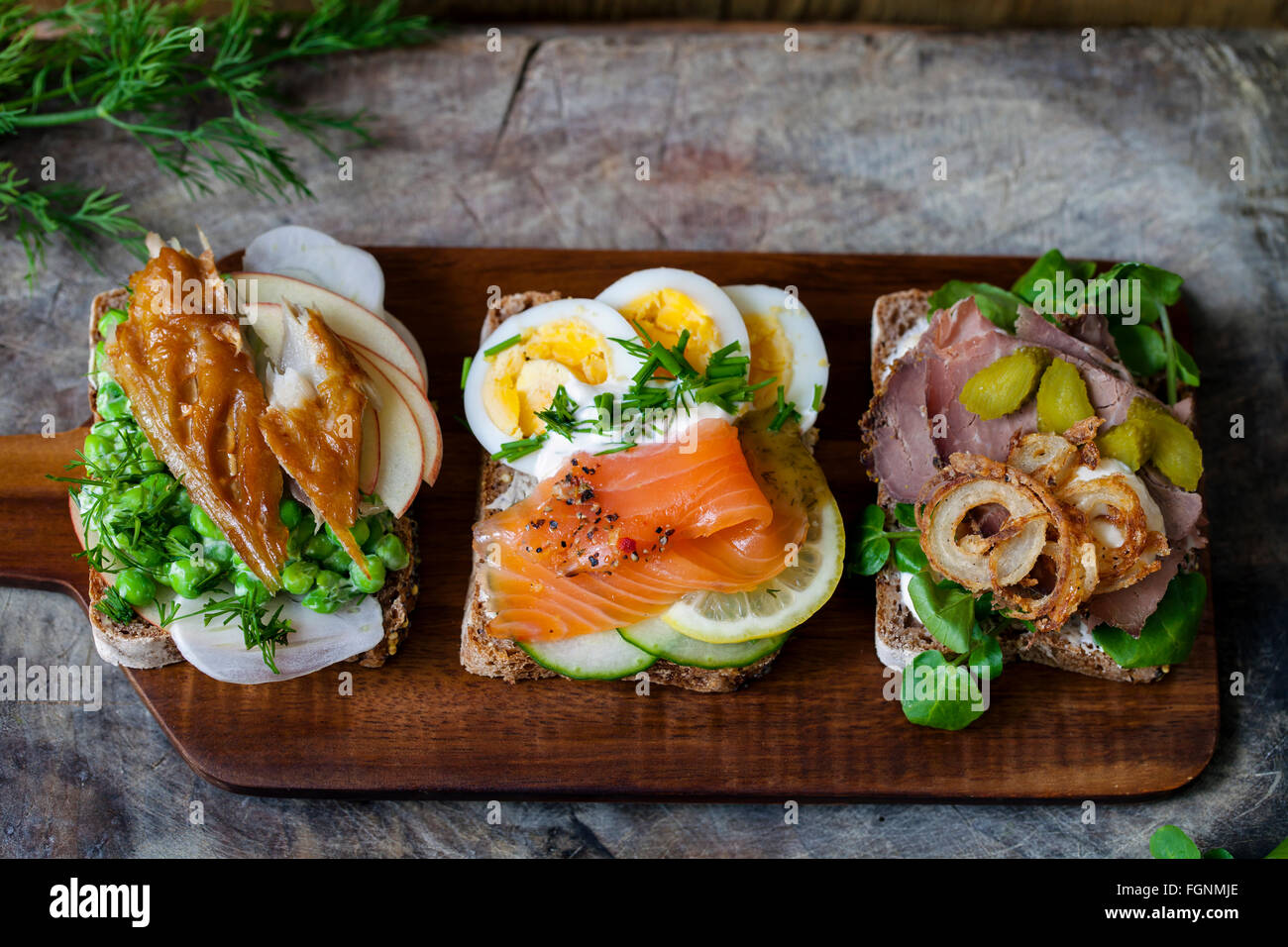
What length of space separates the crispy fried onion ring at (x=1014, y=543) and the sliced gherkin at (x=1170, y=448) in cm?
48

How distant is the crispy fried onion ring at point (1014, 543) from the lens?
3639mm

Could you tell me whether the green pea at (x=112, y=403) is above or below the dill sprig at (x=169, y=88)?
below

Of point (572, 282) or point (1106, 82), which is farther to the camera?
point (1106, 82)

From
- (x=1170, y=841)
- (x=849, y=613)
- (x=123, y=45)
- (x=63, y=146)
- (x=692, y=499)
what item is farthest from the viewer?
(x=63, y=146)

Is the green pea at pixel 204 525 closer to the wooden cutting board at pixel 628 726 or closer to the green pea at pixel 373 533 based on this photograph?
the green pea at pixel 373 533

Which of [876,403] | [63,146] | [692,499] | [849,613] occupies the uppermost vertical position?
[63,146]

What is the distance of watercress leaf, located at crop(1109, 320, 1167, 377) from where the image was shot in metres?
4.35

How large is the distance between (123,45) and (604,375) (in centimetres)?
265

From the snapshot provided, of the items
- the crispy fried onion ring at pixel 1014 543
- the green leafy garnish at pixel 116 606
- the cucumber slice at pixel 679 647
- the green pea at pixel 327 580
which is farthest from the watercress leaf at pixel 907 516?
the green leafy garnish at pixel 116 606

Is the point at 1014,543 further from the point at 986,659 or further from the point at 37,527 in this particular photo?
the point at 37,527

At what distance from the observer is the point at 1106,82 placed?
5.25 m

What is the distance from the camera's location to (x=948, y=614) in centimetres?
391

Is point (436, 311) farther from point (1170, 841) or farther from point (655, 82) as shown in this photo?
point (1170, 841)
